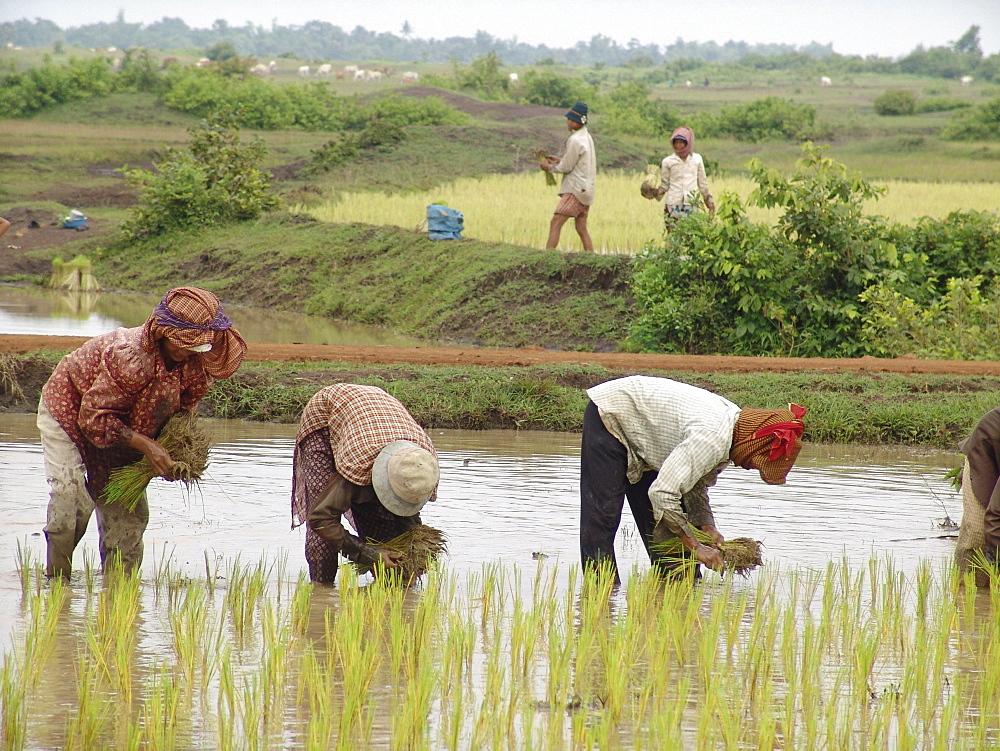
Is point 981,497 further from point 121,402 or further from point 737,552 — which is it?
point 121,402

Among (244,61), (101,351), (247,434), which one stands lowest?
(247,434)

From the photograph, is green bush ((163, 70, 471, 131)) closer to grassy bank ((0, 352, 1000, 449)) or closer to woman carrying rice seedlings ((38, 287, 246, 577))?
grassy bank ((0, 352, 1000, 449))

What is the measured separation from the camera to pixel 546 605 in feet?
17.8

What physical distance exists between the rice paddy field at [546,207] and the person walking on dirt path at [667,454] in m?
12.1

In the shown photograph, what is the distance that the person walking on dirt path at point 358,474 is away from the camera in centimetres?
518

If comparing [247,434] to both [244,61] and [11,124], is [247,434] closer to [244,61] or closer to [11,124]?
[11,124]

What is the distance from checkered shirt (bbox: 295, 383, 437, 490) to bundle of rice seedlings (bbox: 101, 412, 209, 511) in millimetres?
459

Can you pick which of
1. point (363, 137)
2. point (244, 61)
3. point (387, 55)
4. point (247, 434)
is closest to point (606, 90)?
point (244, 61)

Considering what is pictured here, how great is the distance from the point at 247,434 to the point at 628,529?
3.57m

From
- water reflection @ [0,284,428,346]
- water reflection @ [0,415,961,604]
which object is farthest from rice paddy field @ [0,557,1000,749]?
water reflection @ [0,284,428,346]

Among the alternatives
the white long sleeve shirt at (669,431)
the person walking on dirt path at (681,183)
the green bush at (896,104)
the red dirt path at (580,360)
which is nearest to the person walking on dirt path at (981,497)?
the white long sleeve shirt at (669,431)

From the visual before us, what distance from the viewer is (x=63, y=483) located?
545cm

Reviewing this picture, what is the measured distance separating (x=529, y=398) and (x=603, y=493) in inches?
200

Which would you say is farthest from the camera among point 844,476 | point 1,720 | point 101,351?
point 844,476
